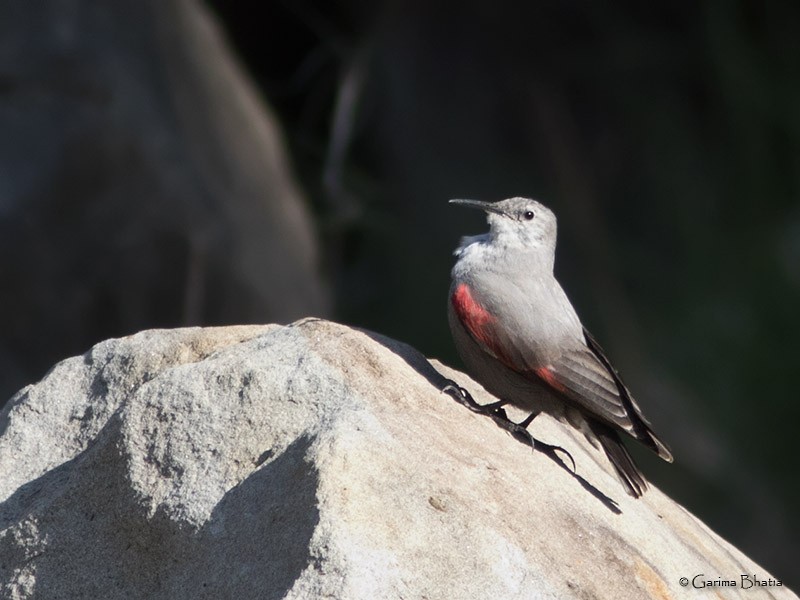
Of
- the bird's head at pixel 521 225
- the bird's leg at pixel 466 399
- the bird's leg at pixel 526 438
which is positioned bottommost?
the bird's leg at pixel 526 438

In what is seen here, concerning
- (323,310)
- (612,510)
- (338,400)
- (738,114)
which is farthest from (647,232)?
(338,400)

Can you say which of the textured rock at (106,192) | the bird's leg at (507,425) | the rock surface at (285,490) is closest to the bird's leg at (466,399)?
the bird's leg at (507,425)

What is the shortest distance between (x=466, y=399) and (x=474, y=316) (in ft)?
1.10

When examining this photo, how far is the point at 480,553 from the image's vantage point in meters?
2.99

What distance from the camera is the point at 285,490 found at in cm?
302

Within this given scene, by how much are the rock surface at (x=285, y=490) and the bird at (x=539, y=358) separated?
0.43m

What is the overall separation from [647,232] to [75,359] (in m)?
6.65

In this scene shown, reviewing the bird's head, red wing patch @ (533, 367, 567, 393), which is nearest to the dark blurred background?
the bird's head

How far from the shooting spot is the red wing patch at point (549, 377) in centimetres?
416

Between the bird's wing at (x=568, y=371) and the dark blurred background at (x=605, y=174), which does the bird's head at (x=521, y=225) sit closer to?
the bird's wing at (x=568, y=371)

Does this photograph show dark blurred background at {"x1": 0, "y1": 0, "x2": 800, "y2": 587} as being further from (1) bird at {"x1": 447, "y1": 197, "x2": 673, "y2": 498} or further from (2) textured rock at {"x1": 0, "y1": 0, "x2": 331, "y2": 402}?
(1) bird at {"x1": 447, "y1": 197, "x2": 673, "y2": 498}

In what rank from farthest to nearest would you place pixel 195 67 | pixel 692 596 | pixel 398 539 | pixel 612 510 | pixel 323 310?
pixel 323 310, pixel 195 67, pixel 612 510, pixel 692 596, pixel 398 539

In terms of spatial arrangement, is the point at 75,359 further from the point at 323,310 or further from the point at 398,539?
the point at 323,310

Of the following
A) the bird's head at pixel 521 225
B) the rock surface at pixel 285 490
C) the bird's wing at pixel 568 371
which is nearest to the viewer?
the rock surface at pixel 285 490
